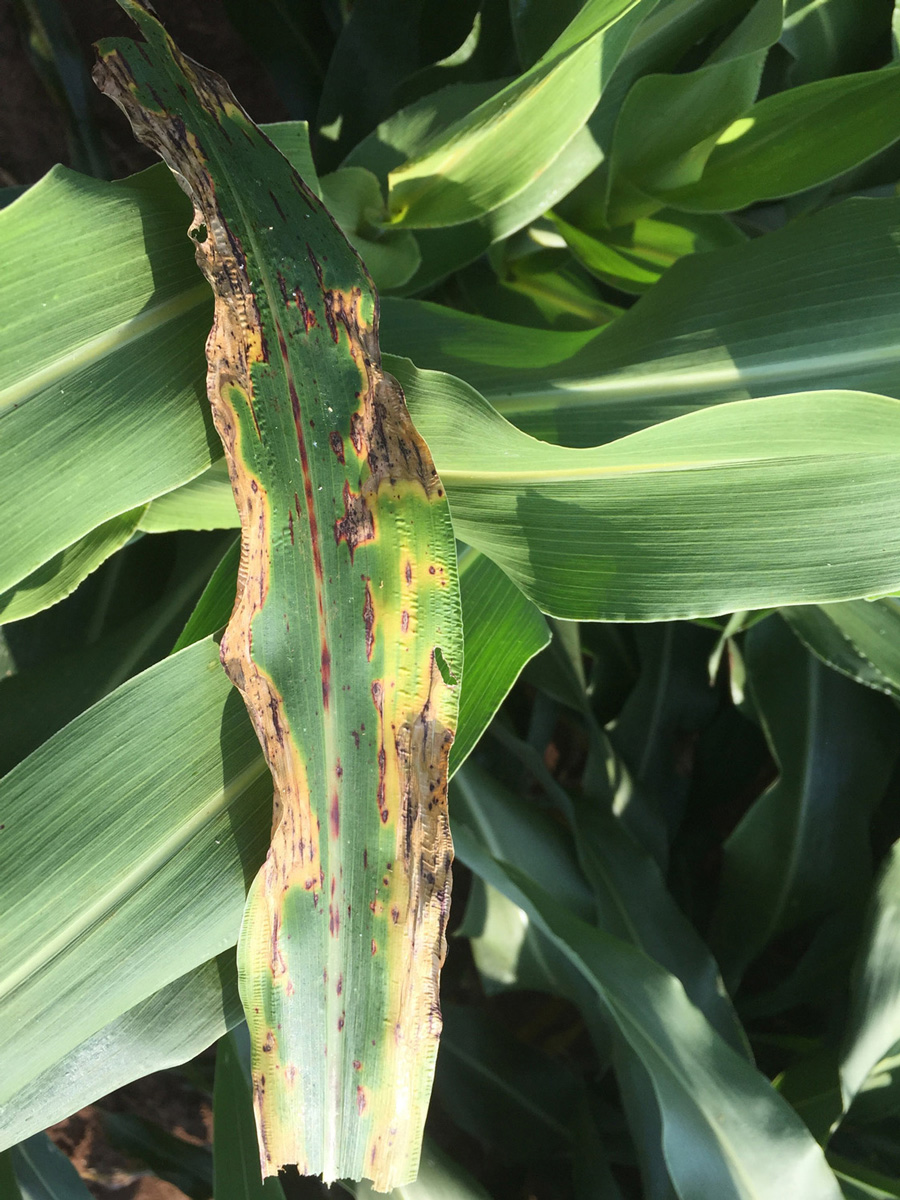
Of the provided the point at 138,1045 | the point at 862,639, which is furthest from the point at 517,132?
the point at 138,1045

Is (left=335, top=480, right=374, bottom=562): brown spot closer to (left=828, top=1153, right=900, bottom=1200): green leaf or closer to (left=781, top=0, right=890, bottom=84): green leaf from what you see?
(left=781, top=0, right=890, bottom=84): green leaf

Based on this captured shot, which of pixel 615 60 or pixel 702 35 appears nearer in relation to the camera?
pixel 615 60

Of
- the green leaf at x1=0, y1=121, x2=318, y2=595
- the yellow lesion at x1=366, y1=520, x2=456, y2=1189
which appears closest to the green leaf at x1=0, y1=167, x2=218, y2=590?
the green leaf at x1=0, y1=121, x2=318, y2=595

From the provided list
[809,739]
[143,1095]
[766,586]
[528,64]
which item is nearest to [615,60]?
[528,64]

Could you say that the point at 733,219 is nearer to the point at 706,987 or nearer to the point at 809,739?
the point at 809,739

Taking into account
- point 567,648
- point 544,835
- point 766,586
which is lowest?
point 544,835

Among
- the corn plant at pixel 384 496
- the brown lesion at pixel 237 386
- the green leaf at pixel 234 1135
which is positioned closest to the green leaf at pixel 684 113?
the corn plant at pixel 384 496

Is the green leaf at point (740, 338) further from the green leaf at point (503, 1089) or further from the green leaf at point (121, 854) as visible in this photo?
the green leaf at point (503, 1089)
